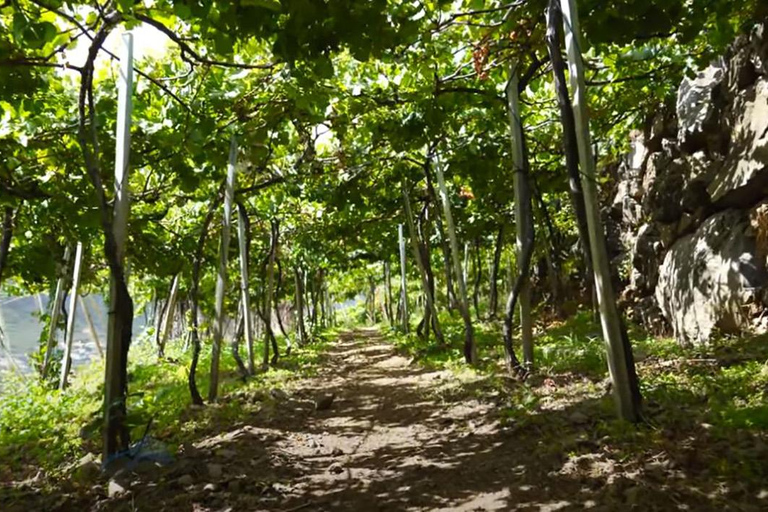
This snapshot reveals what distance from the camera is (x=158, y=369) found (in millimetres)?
13422

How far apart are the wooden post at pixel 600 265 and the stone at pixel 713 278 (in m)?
3.64

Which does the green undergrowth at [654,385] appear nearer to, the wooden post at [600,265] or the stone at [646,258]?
the wooden post at [600,265]

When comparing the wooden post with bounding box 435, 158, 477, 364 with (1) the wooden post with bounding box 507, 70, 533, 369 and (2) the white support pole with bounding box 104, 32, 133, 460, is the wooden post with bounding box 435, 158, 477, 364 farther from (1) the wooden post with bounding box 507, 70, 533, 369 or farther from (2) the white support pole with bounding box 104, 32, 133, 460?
(2) the white support pole with bounding box 104, 32, 133, 460

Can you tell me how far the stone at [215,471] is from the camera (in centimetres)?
409

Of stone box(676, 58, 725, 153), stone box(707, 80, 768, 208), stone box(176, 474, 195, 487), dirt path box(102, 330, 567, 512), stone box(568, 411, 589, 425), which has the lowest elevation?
dirt path box(102, 330, 567, 512)

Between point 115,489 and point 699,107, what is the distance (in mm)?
9084

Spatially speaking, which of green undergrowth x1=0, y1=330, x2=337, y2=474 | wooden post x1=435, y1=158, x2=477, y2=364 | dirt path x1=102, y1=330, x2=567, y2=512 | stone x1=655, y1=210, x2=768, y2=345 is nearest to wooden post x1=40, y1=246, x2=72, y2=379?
green undergrowth x1=0, y1=330, x2=337, y2=474

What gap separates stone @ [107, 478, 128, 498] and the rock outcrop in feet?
23.2

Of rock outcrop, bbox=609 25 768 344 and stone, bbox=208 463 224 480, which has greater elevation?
rock outcrop, bbox=609 25 768 344

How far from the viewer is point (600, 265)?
163 inches

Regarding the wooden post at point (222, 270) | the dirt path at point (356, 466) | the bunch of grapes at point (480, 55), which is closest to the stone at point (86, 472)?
the dirt path at point (356, 466)

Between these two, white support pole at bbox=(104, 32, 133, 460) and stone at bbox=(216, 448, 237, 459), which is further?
stone at bbox=(216, 448, 237, 459)

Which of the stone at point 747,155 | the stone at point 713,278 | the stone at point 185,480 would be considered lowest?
the stone at point 185,480

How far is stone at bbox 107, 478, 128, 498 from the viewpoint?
3.82 meters
